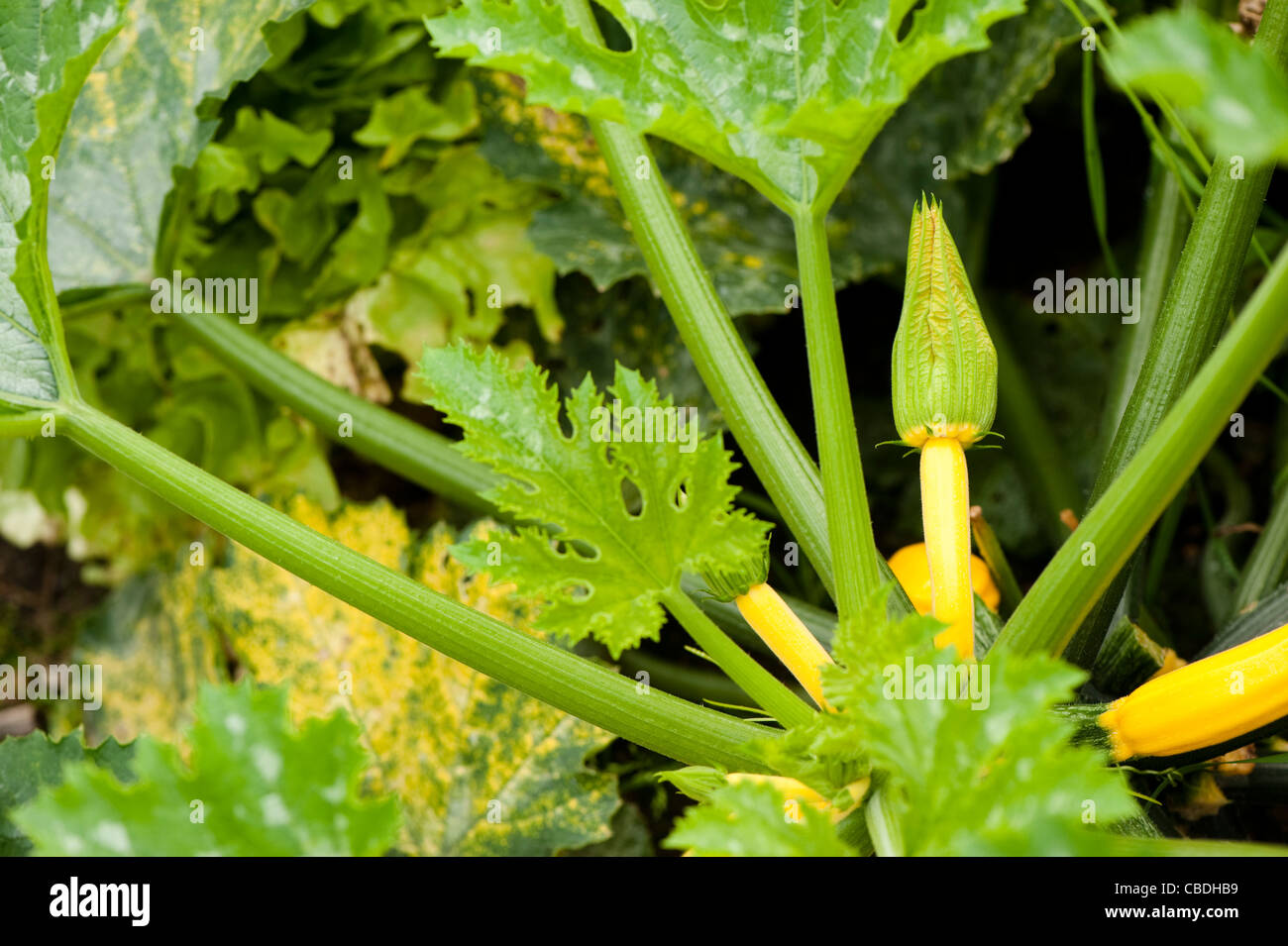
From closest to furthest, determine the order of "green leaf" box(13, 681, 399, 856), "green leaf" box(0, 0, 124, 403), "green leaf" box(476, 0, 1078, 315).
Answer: "green leaf" box(13, 681, 399, 856)
"green leaf" box(0, 0, 124, 403)
"green leaf" box(476, 0, 1078, 315)

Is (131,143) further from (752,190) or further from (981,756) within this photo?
(981,756)

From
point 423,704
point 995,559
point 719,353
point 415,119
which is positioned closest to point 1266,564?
point 995,559

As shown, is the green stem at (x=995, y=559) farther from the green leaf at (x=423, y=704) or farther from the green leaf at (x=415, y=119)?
the green leaf at (x=415, y=119)

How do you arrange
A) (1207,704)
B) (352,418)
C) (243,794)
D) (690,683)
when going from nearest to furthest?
(243,794)
(1207,704)
(352,418)
(690,683)

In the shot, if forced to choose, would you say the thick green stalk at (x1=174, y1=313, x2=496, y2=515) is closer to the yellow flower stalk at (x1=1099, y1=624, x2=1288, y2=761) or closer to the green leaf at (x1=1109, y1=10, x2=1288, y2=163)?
the yellow flower stalk at (x1=1099, y1=624, x2=1288, y2=761)

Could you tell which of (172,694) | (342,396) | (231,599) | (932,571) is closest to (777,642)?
(932,571)

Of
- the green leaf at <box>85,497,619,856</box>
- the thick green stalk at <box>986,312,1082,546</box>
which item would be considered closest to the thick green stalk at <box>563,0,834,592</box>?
the green leaf at <box>85,497,619,856</box>

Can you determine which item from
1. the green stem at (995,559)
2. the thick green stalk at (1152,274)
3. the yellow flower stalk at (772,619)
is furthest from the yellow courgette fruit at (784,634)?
the thick green stalk at (1152,274)
